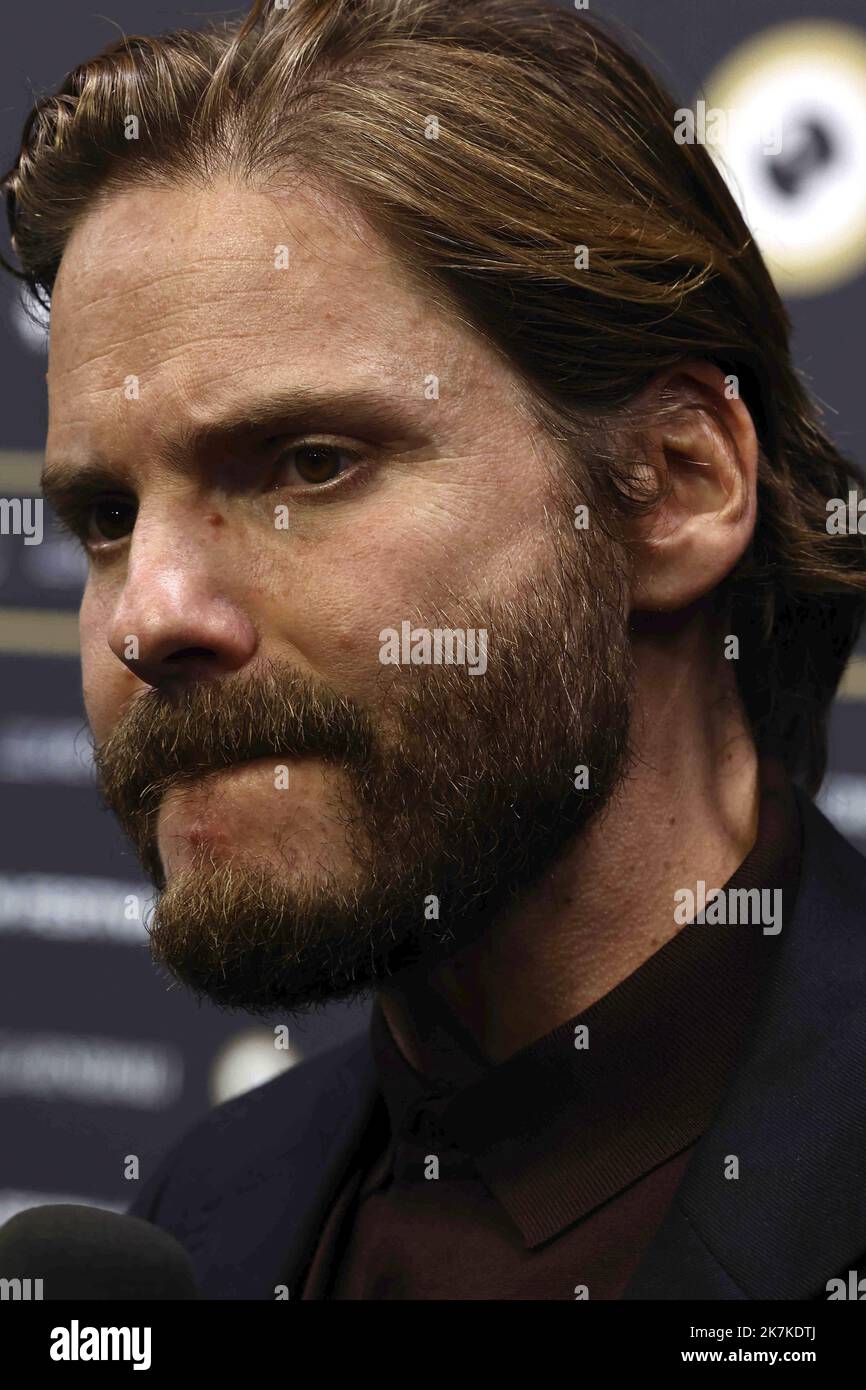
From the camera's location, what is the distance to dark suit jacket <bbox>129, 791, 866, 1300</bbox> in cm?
142

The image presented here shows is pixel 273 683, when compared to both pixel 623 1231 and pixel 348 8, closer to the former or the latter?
pixel 623 1231

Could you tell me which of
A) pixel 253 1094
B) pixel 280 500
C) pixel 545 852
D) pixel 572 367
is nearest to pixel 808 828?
pixel 545 852

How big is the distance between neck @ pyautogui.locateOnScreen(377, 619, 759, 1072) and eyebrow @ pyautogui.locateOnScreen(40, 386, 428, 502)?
1.25 feet

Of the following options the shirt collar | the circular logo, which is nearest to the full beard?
the shirt collar

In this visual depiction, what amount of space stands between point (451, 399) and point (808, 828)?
59 centimetres

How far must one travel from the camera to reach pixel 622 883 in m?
1.68

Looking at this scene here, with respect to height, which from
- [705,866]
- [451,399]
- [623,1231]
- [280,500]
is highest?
[451,399]

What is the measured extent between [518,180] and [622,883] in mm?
753

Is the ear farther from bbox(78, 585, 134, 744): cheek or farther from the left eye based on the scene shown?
bbox(78, 585, 134, 744): cheek

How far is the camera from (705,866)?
5.59 feet

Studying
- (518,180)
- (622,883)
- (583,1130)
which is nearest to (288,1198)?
(583,1130)

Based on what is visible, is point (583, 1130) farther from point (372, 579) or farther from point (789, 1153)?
point (372, 579)

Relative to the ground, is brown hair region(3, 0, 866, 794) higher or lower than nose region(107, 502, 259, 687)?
higher

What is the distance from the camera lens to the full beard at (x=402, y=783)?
5.06 ft
